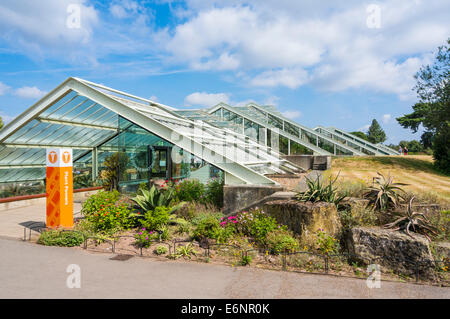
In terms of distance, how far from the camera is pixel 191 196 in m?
9.60

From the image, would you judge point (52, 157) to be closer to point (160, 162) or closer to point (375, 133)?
point (160, 162)

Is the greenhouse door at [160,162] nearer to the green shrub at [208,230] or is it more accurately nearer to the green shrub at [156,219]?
the green shrub at [156,219]

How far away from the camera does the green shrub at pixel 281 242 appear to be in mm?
6027

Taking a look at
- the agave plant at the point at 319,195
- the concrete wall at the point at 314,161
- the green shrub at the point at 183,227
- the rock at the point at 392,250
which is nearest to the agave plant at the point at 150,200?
the green shrub at the point at 183,227

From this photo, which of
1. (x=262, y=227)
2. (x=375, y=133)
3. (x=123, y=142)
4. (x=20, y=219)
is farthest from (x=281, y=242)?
(x=375, y=133)

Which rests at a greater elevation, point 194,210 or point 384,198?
point 384,198

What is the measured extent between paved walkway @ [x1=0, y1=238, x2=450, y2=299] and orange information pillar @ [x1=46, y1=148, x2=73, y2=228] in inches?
80.8

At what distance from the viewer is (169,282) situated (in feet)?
16.0

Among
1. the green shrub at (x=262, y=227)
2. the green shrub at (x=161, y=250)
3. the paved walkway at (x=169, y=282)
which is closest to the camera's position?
the paved walkway at (x=169, y=282)

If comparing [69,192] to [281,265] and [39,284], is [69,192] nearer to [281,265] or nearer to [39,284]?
[39,284]

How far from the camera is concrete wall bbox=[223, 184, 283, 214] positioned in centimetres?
829

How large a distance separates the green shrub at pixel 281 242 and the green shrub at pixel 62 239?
Result: 4.50 meters

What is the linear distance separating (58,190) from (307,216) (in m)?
6.60
